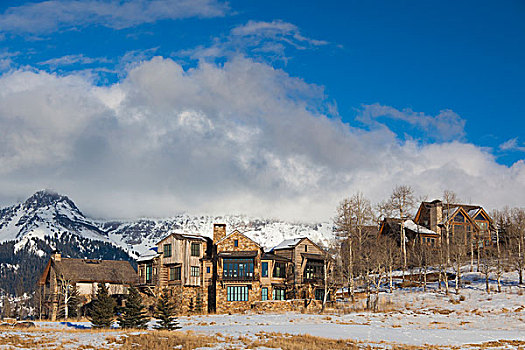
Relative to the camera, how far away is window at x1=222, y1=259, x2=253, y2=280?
67.8 metres

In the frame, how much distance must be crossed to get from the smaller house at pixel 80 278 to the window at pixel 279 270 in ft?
78.6

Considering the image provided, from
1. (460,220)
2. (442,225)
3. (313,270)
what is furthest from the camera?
(460,220)

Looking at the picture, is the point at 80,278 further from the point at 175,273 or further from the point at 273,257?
the point at 273,257

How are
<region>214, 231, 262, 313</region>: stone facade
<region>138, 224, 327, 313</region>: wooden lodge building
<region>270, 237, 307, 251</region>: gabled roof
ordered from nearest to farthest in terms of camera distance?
<region>214, 231, 262, 313</region>: stone facade
<region>138, 224, 327, 313</region>: wooden lodge building
<region>270, 237, 307, 251</region>: gabled roof

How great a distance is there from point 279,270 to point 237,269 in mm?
6166

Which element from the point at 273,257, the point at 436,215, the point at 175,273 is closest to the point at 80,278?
the point at 175,273

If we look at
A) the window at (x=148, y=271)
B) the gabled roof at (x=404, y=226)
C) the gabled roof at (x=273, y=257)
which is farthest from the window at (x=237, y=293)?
the gabled roof at (x=404, y=226)

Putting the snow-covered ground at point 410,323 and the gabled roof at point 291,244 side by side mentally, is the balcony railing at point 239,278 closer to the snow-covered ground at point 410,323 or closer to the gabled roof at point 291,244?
the gabled roof at point 291,244

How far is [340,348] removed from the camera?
3534 cm

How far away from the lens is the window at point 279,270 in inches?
2795

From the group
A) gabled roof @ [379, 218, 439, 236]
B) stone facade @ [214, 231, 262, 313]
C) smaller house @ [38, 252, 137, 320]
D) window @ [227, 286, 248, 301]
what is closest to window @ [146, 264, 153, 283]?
smaller house @ [38, 252, 137, 320]

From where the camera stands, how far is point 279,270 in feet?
235

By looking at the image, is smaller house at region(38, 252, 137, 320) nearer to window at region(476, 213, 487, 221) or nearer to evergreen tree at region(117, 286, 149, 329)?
evergreen tree at region(117, 286, 149, 329)

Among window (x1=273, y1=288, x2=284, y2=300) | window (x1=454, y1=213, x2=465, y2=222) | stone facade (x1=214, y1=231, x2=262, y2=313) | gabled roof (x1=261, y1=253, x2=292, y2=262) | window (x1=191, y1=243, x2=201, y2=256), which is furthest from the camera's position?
window (x1=454, y1=213, x2=465, y2=222)
